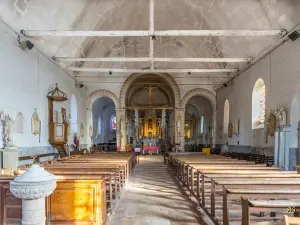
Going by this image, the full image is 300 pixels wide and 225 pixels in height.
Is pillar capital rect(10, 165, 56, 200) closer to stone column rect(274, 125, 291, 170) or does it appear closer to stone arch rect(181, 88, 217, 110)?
stone column rect(274, 125, 291, 170)

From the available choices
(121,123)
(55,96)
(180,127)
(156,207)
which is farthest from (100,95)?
(156,207)

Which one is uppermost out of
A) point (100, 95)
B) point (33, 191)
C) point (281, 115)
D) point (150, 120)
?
point (100, 95)

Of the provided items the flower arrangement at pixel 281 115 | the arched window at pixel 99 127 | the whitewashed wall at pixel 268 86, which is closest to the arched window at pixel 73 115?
the arched window at pixel 99 127

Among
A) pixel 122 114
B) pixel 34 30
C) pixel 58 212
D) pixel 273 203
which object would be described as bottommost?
pixel 58 212

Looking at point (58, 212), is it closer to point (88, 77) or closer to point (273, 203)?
point (273, 203)

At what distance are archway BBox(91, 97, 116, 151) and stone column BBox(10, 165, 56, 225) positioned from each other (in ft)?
66.8

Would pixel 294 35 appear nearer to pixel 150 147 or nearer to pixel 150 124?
pixel 150 147

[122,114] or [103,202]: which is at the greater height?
[122,114]

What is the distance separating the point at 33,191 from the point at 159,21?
13495 mm

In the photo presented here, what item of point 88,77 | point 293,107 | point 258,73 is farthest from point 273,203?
point 88,77

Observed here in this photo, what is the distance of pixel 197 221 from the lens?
550 cm

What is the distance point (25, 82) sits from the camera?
435 inches

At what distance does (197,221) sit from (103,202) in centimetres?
182

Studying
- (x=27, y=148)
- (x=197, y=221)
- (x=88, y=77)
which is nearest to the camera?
(x=197, y=221)
